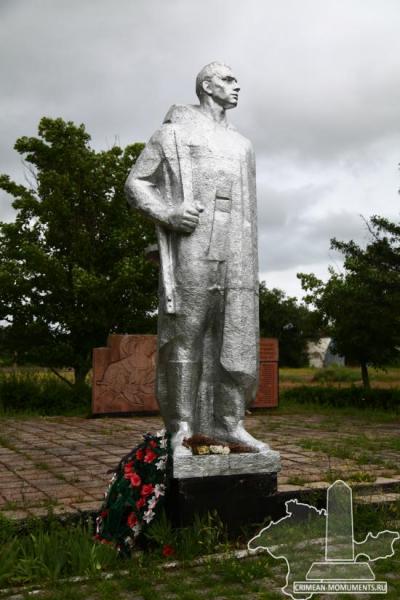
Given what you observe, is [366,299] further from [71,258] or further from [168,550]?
[168,550]

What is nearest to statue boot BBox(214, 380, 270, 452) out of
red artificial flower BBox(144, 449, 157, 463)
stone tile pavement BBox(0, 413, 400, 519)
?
red artificial flower BBox(144, 449, 157, 463)

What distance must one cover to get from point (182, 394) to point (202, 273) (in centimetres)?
74

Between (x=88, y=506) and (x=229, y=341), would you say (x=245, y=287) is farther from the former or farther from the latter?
(x=88, y=506)

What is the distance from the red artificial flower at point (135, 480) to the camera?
12.0 ft

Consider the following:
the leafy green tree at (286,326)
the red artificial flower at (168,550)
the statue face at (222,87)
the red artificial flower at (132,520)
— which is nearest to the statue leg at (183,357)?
the red artificial flower at (132,520)

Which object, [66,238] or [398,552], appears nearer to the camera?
[398,552]

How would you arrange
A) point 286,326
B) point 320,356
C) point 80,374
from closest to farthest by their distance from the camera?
point 80,374 < point 286,326 < point 320,356

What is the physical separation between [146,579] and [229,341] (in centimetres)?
144

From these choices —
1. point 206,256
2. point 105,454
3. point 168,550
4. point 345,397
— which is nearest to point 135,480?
point 168,550

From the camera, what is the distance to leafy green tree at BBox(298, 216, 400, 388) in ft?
37.1

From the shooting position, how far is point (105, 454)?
6.70 metres

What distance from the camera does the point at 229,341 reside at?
395cm

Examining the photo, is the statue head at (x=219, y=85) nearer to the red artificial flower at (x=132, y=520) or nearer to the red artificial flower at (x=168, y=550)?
the red artificial flower at (x=132, y=520)

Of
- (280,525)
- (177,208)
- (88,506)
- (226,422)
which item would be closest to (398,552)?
(280,525)
